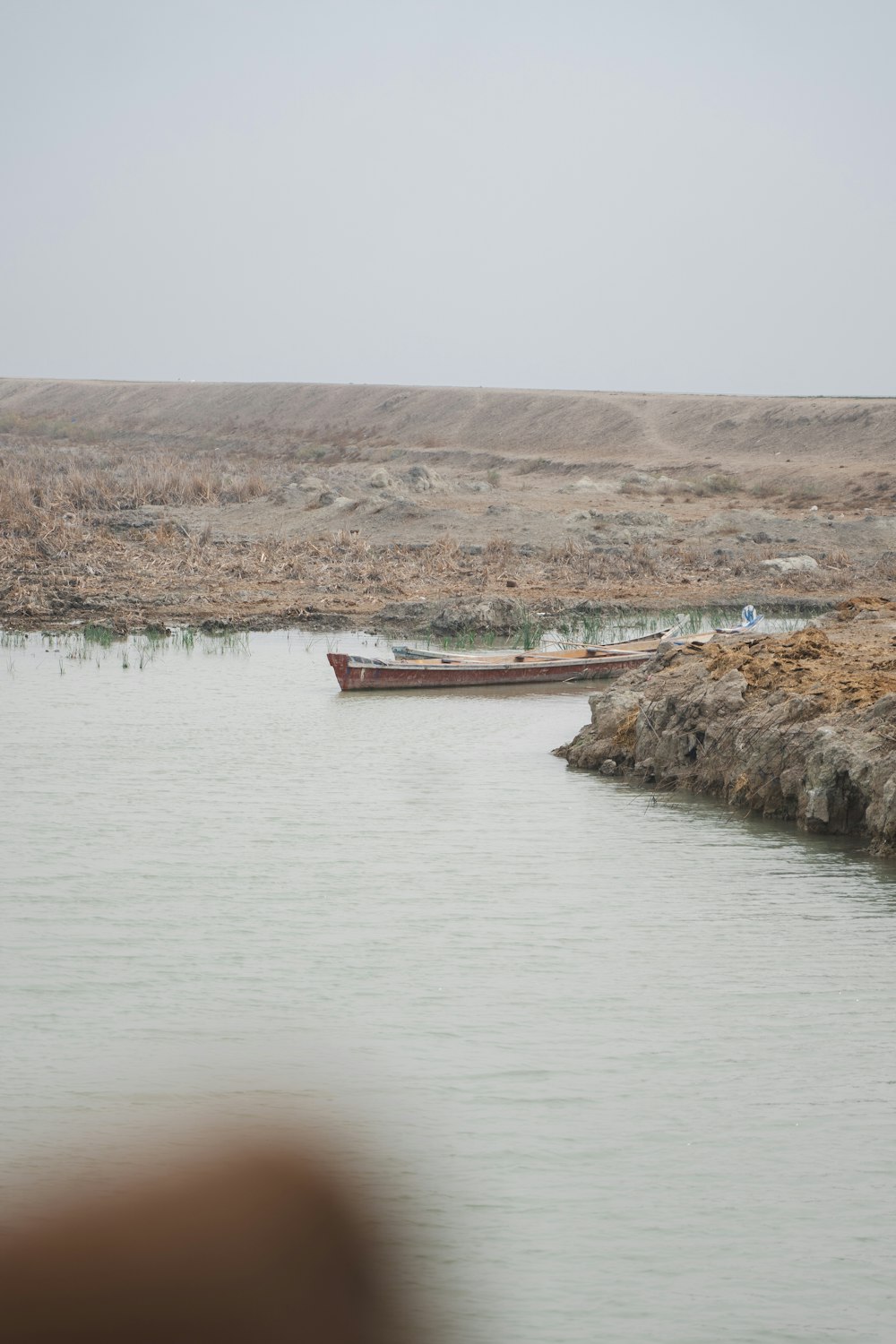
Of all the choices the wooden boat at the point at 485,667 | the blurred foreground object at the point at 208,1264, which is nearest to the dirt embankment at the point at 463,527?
the wooden boat at the point at 485,667

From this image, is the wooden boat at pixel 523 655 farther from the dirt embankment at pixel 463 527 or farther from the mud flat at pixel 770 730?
the dirt embankment at pixel 463 527

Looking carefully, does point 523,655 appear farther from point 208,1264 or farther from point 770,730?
point 208,1264

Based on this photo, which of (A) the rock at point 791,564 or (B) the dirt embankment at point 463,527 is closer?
(B) the dirt embankment at point 463,527

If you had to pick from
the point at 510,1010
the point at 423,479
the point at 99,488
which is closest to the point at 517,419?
the point at 423,479

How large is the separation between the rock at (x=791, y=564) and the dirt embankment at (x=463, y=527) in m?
0.03

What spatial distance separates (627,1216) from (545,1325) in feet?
2.34

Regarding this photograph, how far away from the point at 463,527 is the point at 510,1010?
2350 cm

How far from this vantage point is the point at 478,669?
1777 cm

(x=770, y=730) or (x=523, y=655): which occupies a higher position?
(x=523, y=655)

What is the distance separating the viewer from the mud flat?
11.0 meters

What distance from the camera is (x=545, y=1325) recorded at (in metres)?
4.99

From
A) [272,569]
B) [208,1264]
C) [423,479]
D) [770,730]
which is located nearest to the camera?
[208,1264]

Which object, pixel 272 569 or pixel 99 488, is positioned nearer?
pixel 272 569

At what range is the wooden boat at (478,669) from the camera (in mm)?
17281
